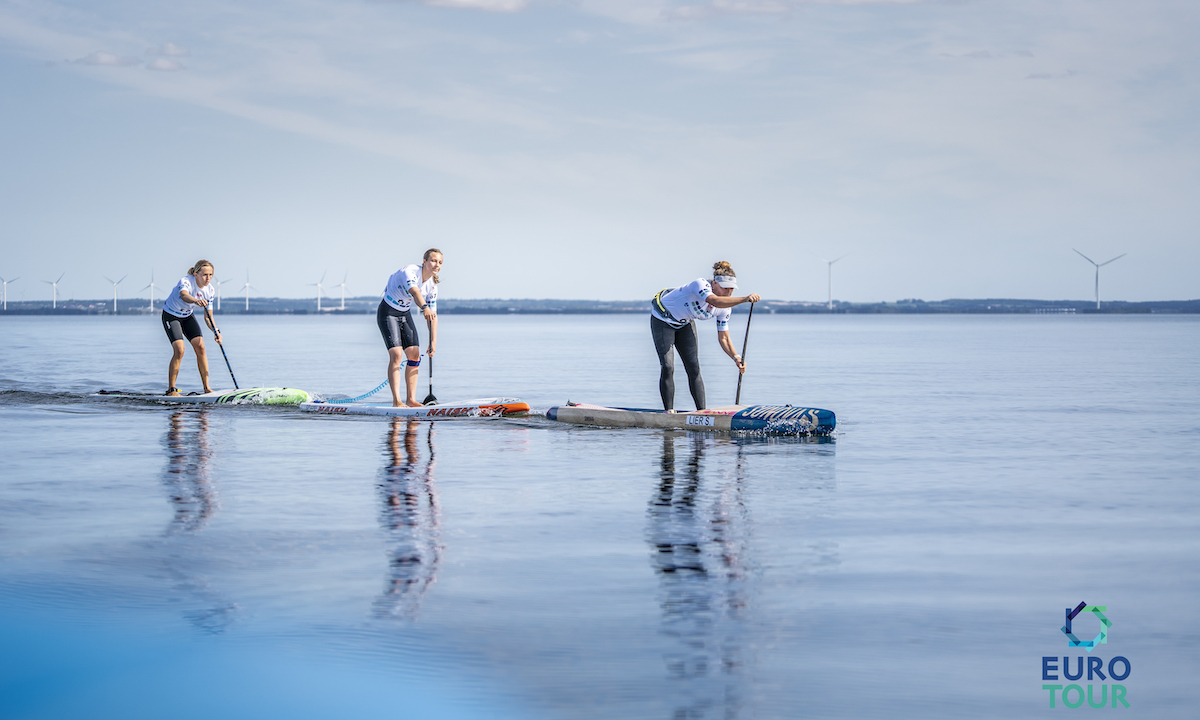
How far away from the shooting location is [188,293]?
63.2 ft

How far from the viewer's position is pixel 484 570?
24.9 ft

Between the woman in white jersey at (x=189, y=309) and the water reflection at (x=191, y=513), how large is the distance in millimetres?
2506

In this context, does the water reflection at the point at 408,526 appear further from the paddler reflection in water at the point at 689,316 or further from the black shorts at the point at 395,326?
the paddler reflection in water at the point at 689,316

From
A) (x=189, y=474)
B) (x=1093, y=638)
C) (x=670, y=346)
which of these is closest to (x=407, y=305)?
(x=670, y=346)

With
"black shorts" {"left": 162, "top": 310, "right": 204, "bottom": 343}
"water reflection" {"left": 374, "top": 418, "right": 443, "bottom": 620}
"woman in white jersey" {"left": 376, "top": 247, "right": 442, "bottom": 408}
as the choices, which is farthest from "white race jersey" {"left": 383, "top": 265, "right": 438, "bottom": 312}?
"black shorts" {"left": 162, "top": 310, "right": 204, "bottom": 343}

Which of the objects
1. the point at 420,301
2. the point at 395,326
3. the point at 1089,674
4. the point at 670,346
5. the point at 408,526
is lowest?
the point at 1089,674

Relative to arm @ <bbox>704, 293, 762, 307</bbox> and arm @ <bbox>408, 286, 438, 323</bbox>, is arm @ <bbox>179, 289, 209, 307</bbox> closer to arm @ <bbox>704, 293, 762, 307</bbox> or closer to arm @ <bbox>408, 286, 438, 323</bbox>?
arm @ <bbox>408, 286, 438, 323</bbox>

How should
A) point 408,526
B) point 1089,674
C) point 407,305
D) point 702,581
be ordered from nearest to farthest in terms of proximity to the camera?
point 1089,674 → point 702,581 → point 408,526 → point 407,305

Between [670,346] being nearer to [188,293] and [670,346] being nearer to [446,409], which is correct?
[446,409]

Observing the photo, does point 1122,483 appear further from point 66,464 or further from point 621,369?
point 621,369

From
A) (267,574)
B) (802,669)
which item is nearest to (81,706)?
(267,574)

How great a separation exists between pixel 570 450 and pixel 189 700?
29.9ft

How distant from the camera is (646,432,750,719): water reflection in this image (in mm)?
5340

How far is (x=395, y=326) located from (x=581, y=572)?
10.2m
